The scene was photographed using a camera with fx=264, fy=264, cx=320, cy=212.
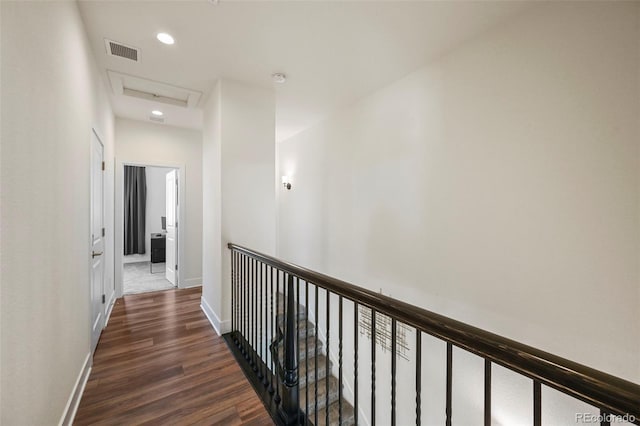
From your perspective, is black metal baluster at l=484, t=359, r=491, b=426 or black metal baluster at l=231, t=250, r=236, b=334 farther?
black metal baluster at l=231, t=250, r=236, b=334

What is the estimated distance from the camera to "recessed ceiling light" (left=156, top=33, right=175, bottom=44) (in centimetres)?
209

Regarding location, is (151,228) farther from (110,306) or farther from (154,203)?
(110,306)

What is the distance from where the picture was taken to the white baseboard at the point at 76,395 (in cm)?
153

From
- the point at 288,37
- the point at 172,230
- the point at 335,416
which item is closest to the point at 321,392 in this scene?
the point at 335,416

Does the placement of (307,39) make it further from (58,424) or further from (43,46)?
(58,424)

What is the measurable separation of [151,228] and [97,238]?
552 centimetres

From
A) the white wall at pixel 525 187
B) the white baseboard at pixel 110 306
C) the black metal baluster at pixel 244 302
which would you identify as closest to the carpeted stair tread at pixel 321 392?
the black metal baluster at pixel 244 302

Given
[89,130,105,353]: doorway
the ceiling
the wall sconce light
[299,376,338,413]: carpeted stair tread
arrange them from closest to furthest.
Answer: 1. the ceiling
2. [89,130,105,353]: doorway
3. [299,376,338,413]: carpeted stair tread
4. the wall sconce light

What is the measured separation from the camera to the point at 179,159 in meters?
4.34

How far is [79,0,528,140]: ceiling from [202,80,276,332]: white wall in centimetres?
26

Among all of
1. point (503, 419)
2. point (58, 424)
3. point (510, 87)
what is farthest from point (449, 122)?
point (58, 424)

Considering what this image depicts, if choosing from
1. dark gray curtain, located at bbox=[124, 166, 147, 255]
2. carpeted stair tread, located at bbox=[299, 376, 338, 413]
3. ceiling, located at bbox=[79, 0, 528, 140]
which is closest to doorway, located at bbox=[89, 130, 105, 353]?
ceiling, located at bbox=[79, 0, 528, 140]

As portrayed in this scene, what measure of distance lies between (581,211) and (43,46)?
2935mm

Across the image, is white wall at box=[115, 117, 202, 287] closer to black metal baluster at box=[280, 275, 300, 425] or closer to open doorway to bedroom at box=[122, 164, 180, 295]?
open doorway to bedroom at box=[122, 164, 180, 295]
